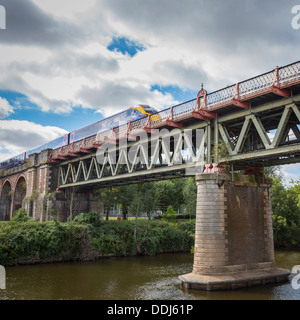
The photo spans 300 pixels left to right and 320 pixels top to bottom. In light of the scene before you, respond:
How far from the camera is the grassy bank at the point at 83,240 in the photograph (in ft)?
87.4

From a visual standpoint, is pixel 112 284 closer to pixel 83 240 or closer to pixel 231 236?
pixel 231 236

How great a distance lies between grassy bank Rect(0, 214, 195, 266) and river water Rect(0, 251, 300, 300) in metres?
1.58

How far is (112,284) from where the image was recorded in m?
19.5

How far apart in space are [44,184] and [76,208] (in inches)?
186

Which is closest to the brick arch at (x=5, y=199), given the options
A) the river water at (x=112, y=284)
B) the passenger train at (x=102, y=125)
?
the passenger train at (x=102, y=125)

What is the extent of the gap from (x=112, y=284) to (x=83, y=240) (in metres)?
11.2

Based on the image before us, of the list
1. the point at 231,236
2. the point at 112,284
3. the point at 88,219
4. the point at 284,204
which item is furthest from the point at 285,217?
the point at 112,284

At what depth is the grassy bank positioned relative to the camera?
26641 millimetres

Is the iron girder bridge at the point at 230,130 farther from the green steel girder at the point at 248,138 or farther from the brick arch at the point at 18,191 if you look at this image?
the brick arch at the point at 18,191

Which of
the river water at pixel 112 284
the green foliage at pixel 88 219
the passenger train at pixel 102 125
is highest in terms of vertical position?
the passenger train at pixel 102 125

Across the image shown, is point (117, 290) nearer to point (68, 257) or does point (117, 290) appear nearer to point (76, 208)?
point (68, 257)

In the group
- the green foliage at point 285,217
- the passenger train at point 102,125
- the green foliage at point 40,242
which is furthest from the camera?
the green foliage at point 285,217

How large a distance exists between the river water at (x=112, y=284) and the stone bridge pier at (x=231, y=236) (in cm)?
58
